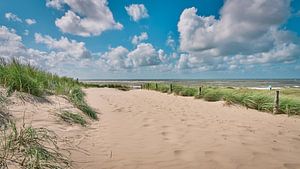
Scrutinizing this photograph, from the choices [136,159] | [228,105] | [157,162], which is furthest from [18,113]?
[228,105]

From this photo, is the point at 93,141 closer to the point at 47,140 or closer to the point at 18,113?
the point at 47,140

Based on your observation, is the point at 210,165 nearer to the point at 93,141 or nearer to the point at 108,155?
the point at 108,155

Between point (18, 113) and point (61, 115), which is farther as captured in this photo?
point (61, 115)

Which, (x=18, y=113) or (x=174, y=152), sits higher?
(x=18, y=113)

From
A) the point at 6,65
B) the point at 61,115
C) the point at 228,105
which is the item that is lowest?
the point at 228,105

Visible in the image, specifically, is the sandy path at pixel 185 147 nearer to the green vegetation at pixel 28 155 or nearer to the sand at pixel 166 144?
the sand at pixel 166 144

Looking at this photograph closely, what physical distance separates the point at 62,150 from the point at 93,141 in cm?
88

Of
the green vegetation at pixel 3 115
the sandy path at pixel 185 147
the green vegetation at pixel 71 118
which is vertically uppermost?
the green vegetation at pixel 3 115

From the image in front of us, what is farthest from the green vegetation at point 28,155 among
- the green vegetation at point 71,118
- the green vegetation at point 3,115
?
the green vegetation at point 71,118

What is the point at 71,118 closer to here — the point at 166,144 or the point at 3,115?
the point at 3,115

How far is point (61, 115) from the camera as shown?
5250mm

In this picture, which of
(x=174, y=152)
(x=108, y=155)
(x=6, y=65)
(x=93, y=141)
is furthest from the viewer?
(x=6, y=65)

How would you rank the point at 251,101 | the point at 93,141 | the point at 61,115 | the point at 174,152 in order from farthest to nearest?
the point at 251,101, the point at 61,115, the point at 93,141, the point at 174,152

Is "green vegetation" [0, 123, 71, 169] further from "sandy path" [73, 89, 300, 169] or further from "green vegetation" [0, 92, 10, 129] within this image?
"green vegetation" [0, 92, 10, 129]
